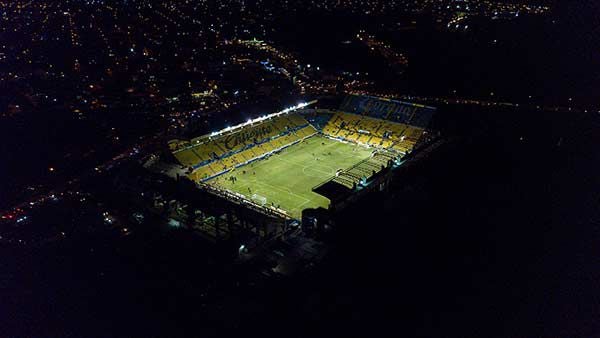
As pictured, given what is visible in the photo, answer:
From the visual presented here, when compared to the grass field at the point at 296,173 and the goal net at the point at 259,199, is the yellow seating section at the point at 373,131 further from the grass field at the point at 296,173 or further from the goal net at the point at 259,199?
the goal net at the point at 259,199

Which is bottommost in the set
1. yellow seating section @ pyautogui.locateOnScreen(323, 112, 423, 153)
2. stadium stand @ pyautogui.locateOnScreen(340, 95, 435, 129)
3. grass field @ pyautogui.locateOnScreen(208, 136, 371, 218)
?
grass field @ pyautogui.locateOnScreen(208, 136, 371, 218)

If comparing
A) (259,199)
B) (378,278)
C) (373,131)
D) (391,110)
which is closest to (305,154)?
(373,131)

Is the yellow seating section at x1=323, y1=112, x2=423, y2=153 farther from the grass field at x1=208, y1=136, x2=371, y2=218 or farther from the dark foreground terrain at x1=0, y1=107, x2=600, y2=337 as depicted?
the dark foreground terrain at x1=0, y1=107, x2=600, y2=337

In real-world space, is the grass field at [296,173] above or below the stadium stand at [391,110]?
below

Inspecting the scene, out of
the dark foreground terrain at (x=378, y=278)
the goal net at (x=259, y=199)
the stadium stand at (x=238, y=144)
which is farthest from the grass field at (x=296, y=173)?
the dark foreground terrain at (x=378, y=278)

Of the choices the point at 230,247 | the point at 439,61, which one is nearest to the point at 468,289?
the point at 230,247

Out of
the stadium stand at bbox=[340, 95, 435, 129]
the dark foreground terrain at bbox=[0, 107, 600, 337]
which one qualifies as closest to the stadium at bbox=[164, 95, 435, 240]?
the stadium stand at bbox=[340, 95, 435, 129]

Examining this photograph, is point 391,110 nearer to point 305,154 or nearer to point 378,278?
point 305,154
